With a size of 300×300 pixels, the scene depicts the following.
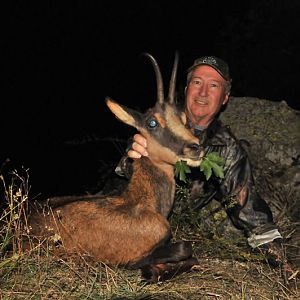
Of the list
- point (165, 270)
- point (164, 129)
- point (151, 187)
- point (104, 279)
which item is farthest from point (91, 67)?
point (104, 279)

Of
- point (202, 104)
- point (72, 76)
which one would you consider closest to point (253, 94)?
point (72, 76)

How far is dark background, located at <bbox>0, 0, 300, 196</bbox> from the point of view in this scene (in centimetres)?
1280

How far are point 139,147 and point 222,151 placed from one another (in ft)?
4.73

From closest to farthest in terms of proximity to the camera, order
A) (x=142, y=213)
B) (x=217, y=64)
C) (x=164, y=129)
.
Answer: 1. (x=142, y=213)
2. (x=164, y=129)
3. (x=217, y=64)

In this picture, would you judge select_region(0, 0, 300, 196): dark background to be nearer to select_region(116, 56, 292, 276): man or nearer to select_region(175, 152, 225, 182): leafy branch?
select_region(116, 56, 292, 276): man

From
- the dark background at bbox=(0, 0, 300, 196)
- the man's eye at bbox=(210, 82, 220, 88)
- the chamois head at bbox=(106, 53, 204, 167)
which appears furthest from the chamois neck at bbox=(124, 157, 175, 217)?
the dark background at bbox=(0, 0, 300, 196)

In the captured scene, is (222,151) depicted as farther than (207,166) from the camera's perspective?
Yes

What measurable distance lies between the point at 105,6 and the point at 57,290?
42.6 feet

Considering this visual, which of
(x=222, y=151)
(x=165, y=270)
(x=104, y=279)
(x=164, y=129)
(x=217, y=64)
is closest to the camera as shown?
(x=104, y=279)

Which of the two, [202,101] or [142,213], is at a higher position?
[202,101]

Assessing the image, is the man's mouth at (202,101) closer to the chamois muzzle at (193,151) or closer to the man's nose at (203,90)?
the man's nose at (203,90)

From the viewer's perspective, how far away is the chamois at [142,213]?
4988 millimetres

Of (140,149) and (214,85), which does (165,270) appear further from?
(214,85)

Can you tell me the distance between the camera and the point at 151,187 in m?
5.31
